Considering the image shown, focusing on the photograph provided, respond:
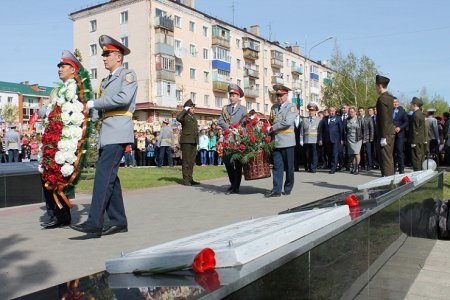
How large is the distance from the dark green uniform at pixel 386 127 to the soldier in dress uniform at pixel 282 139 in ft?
5.38

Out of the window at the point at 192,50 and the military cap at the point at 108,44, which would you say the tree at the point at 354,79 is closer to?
the window at the point at 192,50

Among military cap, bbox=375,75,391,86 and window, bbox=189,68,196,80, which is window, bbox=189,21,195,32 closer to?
window, bbox=189,68,196,80

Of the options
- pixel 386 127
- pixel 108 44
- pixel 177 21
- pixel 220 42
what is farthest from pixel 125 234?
pixel 220 42

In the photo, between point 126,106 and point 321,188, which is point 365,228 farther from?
point 321,188

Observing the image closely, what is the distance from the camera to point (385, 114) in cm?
829

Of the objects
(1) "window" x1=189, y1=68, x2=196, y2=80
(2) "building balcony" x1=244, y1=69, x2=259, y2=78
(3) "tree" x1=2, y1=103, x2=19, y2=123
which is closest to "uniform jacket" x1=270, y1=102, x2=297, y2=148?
(1) "window" x1=189, y1=68, x2=196, y2=80

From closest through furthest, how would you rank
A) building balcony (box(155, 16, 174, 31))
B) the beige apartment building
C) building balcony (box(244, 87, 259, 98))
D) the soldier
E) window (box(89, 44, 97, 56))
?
the soldier, building balcony (box(155, 16, 174, 31)), the beige apartment building, window (box(89, 44, 97, 56)), building balcony (box(244, 87, 259, 98))

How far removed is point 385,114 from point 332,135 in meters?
7.50

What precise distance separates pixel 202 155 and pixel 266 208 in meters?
16.8

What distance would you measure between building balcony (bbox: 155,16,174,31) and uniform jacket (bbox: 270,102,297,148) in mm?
43663

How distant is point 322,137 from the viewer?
1645 centimetres

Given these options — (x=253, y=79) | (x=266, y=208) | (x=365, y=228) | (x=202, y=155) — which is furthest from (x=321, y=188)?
(x=253, y=79)

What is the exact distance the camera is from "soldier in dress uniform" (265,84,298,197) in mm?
9188

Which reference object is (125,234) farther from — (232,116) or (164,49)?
(164,49)
